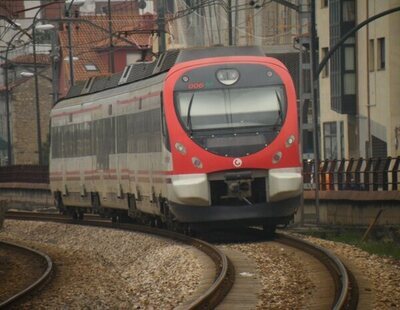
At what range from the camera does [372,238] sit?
91.5 ft

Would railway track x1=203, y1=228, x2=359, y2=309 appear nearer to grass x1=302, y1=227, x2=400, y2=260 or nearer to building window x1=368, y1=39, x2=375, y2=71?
grass x1=302, y1=227, x2=400, y2=260

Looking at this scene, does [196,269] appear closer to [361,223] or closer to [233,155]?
[233,155]

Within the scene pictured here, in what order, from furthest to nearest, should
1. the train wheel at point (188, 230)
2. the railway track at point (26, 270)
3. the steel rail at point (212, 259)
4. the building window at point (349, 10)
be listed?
the building window at point (349, 10), the train wheel at point (188, 230), the railway track at point (26, 270), the steel rail at point (212, 259)

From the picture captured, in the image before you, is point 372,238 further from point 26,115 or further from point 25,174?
point 26,115

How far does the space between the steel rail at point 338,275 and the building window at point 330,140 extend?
134 ft

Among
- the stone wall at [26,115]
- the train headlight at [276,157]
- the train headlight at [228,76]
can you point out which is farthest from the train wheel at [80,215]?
the stone wall at [26,115]

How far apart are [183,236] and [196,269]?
6.51m

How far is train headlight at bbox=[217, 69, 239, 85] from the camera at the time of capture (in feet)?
86.1

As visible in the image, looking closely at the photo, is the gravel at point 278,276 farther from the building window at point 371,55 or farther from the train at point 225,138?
the building window at point 371,55

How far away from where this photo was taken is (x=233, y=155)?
84.0 feet

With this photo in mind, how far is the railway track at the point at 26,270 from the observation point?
19158 millimetres

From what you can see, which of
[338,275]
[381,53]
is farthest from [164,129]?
[381,53]

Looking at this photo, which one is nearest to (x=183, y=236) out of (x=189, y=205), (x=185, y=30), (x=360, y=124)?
(x=189, y=205)

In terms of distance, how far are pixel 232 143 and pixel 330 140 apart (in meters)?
42.4
